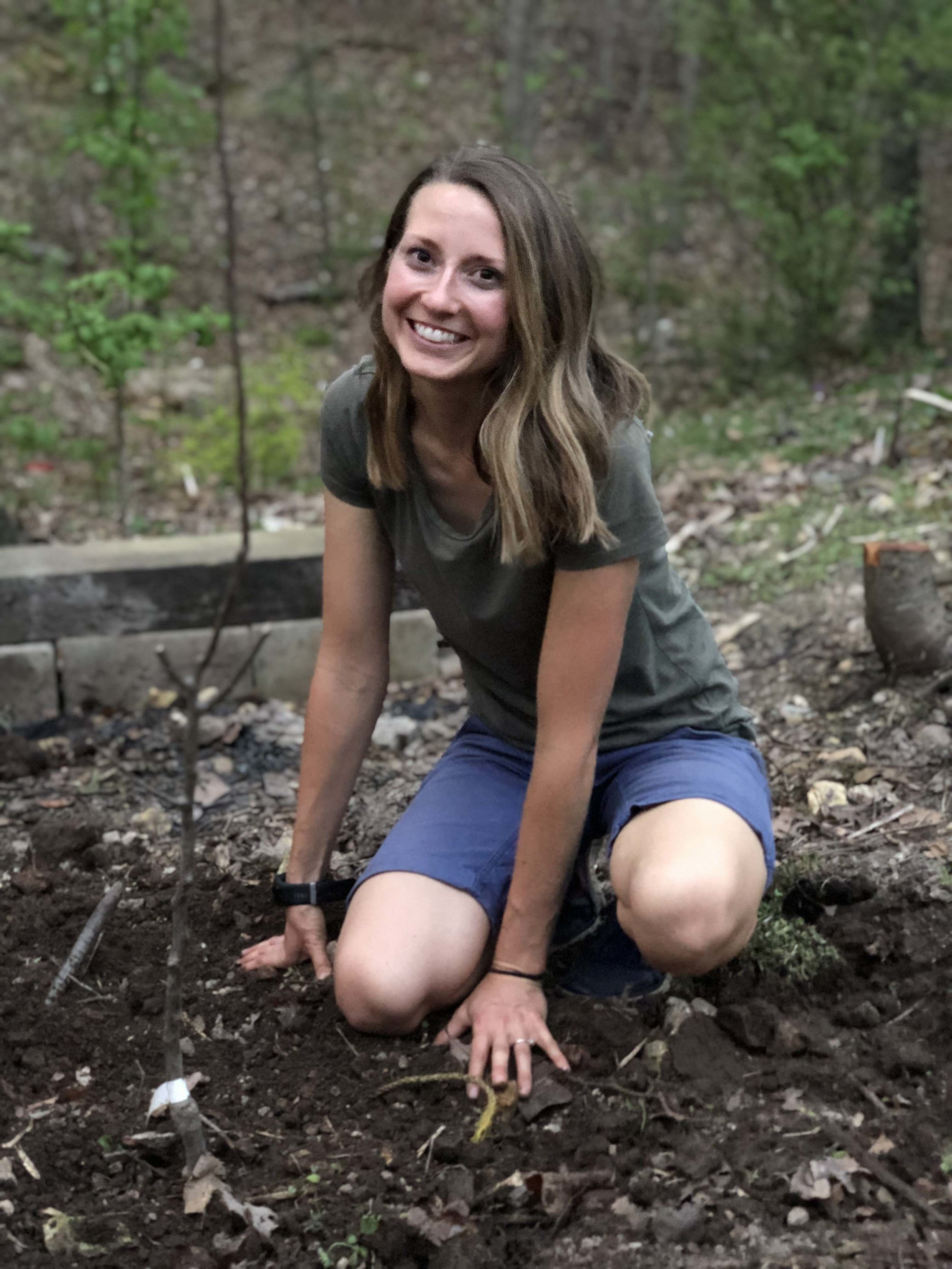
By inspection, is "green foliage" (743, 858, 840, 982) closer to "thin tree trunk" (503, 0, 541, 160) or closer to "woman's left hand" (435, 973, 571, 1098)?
"woman's left hand" (435, 973, 571, 1098)

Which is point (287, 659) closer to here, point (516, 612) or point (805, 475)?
point (516, 612)

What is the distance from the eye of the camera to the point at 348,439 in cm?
251

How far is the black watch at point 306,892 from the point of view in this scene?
8.61 ft

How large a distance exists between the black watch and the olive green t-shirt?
0.49 m

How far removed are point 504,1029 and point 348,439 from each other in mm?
1155

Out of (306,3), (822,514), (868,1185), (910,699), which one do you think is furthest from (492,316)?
(306,3)

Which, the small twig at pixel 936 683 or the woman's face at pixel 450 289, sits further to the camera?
the small twig at pixel 936 683

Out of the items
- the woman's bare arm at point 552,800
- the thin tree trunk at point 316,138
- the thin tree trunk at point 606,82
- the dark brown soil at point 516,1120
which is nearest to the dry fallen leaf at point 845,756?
the dark brown soil at point 516,1120

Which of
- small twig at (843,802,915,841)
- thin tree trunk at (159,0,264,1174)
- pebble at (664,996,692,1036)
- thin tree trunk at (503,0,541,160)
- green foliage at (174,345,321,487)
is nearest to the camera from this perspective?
thin tree trunk at (159,0,264,1174)

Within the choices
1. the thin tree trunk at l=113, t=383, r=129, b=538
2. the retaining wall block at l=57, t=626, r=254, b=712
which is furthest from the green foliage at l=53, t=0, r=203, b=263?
the retaining wall block at l=57, t=626, r=254, b=712

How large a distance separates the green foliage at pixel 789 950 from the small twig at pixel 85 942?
1336 mm

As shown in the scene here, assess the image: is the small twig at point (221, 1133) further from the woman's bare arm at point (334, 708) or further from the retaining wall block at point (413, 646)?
the retaining wall block at point (413, 646)

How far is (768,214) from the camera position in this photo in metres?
7.38

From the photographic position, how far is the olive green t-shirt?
2395mm
